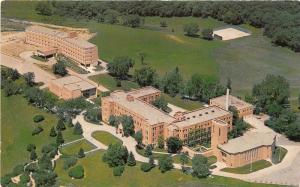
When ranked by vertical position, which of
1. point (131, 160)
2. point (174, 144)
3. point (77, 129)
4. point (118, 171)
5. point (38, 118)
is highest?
point (174, 144)

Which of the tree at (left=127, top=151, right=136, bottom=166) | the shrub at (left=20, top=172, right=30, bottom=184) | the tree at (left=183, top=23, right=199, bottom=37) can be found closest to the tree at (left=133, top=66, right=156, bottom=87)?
the tree at (left=127, top=151, right=136, bottom=166)

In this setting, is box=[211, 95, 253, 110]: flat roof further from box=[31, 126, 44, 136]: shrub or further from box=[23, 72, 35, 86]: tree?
box=[23, 72, 35, 86]: tree

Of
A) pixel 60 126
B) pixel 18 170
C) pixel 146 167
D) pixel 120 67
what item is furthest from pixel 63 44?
pixel 146 167

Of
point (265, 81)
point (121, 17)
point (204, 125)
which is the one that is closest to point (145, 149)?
point (204, 125)

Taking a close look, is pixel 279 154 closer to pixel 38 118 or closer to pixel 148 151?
pixel 148 151

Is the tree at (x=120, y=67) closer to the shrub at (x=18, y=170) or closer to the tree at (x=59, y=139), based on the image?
the tree at (x=59, y=139)

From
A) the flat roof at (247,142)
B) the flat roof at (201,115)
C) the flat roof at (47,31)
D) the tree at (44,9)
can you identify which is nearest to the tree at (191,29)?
the flat roof at (47,31)
